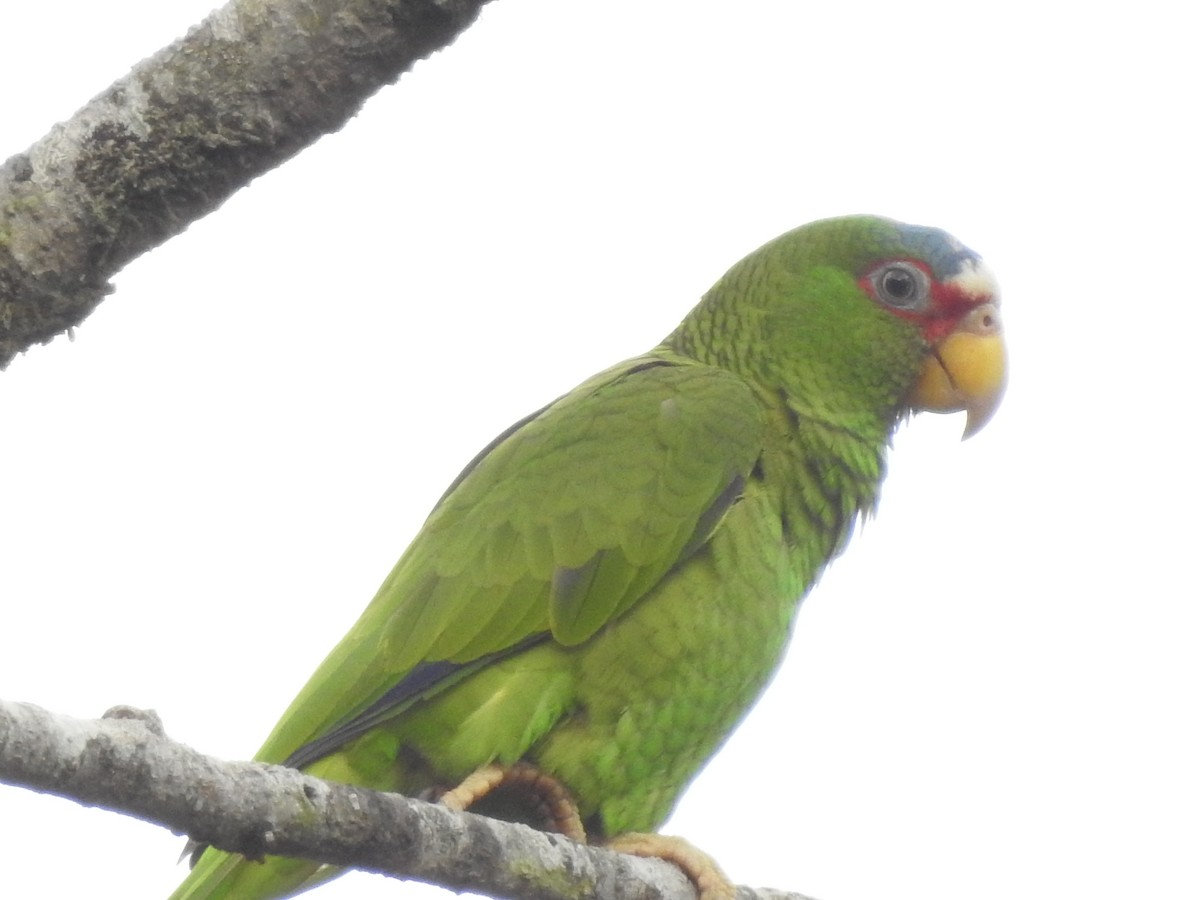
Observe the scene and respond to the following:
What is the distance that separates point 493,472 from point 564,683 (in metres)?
0.78

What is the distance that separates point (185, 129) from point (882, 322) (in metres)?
2.72

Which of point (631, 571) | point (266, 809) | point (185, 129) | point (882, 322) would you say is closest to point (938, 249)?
point (882, 322)

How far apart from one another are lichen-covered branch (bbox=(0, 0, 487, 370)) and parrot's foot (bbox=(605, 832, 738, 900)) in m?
2.03

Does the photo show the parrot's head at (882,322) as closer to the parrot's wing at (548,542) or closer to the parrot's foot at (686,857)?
the parrot's wing at (548,542)

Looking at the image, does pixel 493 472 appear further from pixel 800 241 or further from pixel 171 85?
pixel 171 85

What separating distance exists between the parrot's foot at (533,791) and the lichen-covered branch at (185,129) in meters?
1.69

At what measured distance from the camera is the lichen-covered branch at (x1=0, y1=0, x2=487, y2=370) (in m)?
2.33

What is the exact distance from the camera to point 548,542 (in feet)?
12.9

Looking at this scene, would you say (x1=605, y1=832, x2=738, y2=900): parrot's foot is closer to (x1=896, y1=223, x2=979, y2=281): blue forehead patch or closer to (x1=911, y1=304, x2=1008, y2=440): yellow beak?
(x1=911, y1=304, x2=1008, y2=440): yellow beak

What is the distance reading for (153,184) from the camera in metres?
2.38

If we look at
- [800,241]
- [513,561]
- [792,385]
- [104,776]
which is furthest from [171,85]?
[800,241]

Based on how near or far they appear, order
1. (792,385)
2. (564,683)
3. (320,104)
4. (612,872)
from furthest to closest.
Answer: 1. (792,385)
2. (564,683)
3. (612,872)
4. (320,104)

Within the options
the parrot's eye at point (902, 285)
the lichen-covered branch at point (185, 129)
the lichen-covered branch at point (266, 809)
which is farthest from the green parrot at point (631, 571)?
the lichen-covered branch at point (185, 129)

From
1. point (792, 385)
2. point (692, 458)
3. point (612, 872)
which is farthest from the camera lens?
point (792, 385)
